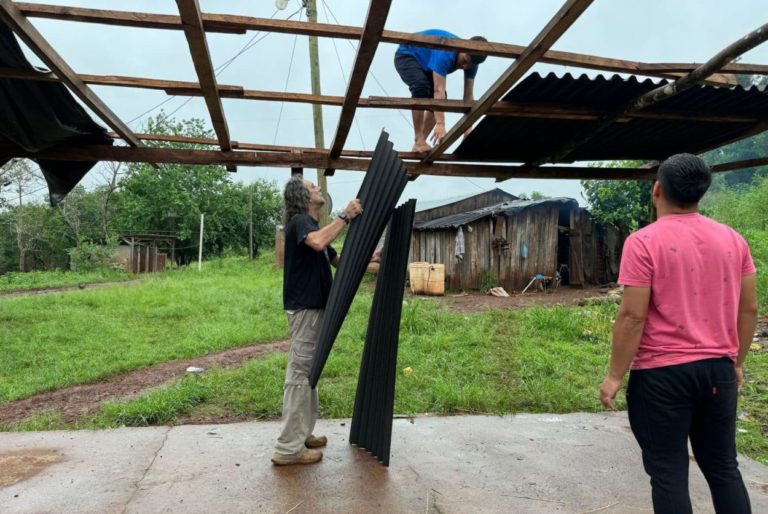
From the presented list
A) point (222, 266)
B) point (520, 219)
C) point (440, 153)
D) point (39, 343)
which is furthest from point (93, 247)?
point (440, 153)

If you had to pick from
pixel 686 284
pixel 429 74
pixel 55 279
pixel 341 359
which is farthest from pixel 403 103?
pixel 55 279

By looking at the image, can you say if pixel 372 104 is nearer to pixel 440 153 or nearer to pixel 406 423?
pixel 440 153

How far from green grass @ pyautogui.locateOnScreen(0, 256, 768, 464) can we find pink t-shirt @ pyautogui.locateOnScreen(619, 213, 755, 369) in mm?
2419

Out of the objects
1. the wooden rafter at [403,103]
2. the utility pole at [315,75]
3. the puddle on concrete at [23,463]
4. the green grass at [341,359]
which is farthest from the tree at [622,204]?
the puddle on concrete at [23,463]

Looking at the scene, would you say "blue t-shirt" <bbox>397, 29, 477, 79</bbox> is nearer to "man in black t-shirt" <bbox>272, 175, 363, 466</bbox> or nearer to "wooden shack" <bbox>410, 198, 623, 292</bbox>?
"man in black t-shirt" <bbox>272, 175, 363, 466</bbox>

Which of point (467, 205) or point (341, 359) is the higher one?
point (467, 205)

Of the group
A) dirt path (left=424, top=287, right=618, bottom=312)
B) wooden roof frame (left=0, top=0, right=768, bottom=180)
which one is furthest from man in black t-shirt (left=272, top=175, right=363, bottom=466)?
dirt path (left=424, top=287, right=618, bottom=312)

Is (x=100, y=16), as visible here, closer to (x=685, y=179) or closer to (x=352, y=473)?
(x=685, y=179)

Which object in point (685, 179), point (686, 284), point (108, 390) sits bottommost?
point (108, 390)

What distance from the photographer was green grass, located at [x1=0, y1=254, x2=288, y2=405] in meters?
6.20

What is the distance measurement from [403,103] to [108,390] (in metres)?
4.61

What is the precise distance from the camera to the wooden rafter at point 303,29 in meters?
2.11

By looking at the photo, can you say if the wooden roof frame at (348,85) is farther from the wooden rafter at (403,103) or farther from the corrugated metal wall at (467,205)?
the corrugated metal wall at (467,205)

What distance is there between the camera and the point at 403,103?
2.94 meters
